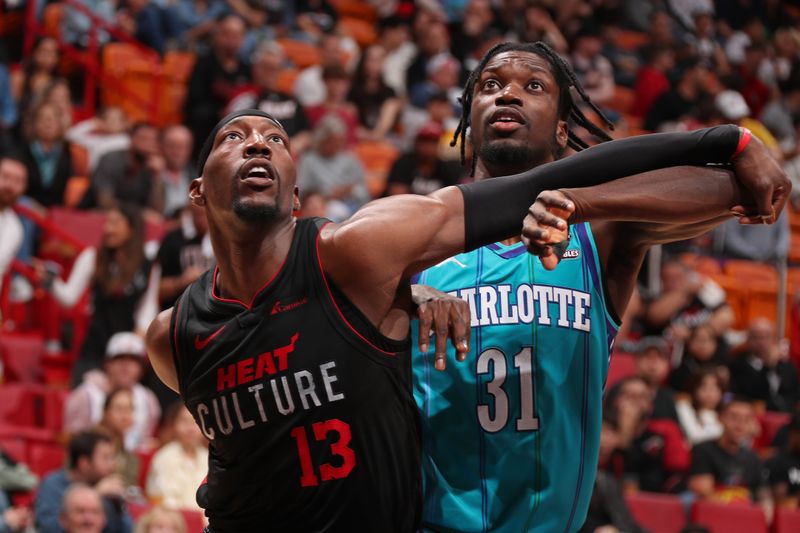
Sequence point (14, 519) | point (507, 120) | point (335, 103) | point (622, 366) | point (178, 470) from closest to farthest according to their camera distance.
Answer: point (507, 120)
point (14, 519)
point (178, 470)
point (622, 366)
point (335, 103)

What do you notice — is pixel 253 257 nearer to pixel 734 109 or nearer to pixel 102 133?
pixel 102 133

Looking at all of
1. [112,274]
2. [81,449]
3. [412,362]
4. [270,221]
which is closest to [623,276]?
[412,362]

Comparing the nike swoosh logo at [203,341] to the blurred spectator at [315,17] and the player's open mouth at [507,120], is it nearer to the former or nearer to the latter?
the player's open mouth at [507,120]

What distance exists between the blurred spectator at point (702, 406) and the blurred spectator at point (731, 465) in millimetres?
379

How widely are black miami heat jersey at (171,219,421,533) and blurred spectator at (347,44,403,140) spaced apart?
9.22 meters

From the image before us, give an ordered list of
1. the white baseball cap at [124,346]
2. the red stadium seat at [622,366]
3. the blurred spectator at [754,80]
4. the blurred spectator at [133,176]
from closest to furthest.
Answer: the white baseball cap at [124,346] < the blurred spectator at [133,176] < the red stadium seat at [622,366] < the blurred spectator at [754,80]

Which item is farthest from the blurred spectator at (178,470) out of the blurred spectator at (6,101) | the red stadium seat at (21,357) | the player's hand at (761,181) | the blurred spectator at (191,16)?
the blurred spectator at (191,16)

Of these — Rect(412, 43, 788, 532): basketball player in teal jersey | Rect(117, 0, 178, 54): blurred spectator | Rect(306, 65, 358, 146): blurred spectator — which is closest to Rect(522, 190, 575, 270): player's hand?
Rect(412, 43, 788, 532): basketball player in teal jersey

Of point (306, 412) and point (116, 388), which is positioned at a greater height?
point (116, 388)

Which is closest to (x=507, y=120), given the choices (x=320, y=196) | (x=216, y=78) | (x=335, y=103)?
(x=320, y=196)

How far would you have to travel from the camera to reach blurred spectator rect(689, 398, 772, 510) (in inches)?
352

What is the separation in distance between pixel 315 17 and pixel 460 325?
1165cm

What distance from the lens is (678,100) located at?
48.5ft

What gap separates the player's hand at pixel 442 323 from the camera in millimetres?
3221
